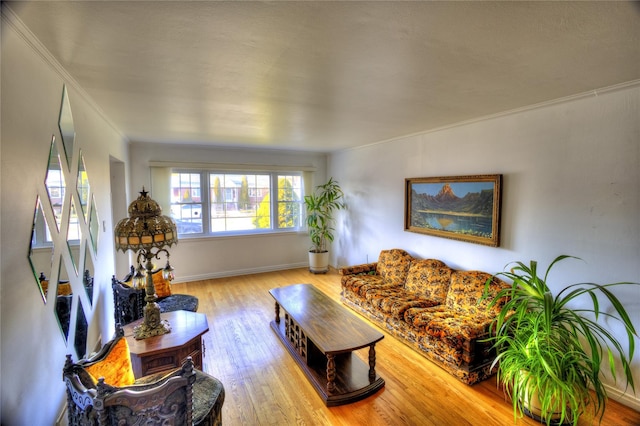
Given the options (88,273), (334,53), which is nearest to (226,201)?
(88,273)

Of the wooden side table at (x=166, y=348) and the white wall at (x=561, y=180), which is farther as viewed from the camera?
the white wall at (x=561, y=180)

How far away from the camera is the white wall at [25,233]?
1.23 metres

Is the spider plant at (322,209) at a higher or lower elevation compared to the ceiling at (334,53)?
lower

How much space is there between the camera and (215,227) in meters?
5.57

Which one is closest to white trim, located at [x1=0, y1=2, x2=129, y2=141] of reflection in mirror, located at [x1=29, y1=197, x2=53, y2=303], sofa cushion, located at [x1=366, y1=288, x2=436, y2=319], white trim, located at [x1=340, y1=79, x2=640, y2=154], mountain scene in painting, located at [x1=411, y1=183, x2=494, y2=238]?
reflection in mirror, located at [x1=29, y1=197, x2=53, y2=303]

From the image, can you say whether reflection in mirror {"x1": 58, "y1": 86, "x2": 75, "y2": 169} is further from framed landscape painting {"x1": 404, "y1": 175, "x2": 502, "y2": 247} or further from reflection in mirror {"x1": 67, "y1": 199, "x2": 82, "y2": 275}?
framed landscape painting {"x1": 404, "y1": 175, "x2": 502, "y2": 247}

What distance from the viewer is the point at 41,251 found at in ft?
5.02

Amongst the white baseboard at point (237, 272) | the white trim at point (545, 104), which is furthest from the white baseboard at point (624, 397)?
the white baseboard at point (237, 272)

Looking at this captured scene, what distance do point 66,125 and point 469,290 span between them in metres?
3.65

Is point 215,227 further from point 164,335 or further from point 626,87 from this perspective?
point 626,87

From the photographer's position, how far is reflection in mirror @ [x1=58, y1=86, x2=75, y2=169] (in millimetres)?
1874

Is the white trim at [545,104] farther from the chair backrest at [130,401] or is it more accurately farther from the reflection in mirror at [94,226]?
the reflection in mirror at [94,226]

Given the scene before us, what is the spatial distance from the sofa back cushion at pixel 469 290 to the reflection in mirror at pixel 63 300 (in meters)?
3.25

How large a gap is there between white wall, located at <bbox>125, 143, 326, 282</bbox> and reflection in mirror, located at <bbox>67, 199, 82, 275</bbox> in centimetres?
304
